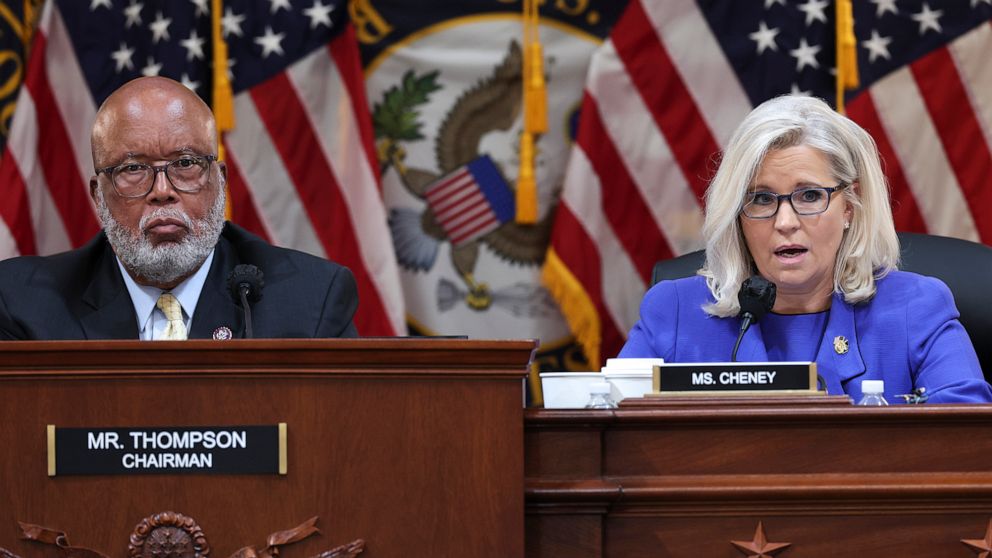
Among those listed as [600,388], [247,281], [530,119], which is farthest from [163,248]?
[530,119]

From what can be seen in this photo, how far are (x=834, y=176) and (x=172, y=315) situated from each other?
1.45m

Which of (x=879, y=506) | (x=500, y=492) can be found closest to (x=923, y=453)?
(x=879, y=506)

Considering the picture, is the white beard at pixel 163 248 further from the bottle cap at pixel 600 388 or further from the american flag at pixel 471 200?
the american flag at pixel 471 200

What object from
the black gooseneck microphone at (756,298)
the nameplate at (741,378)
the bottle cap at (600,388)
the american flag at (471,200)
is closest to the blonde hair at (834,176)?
the black gooseneck microphone at (756,298)

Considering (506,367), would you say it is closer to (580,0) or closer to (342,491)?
(342,491)

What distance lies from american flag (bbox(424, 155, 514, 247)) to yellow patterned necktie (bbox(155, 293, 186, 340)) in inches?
67.2

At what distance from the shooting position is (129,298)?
9.24ft

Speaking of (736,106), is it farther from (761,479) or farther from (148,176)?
(761,479)

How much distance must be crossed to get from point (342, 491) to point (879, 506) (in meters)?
0.72

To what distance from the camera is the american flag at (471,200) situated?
4422 mm

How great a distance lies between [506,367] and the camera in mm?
1729

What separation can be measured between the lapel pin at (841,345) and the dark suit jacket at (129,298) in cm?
105

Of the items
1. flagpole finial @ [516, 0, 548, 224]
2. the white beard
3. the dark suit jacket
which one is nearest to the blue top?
the dark suit jacket

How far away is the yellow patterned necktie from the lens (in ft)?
9.11
